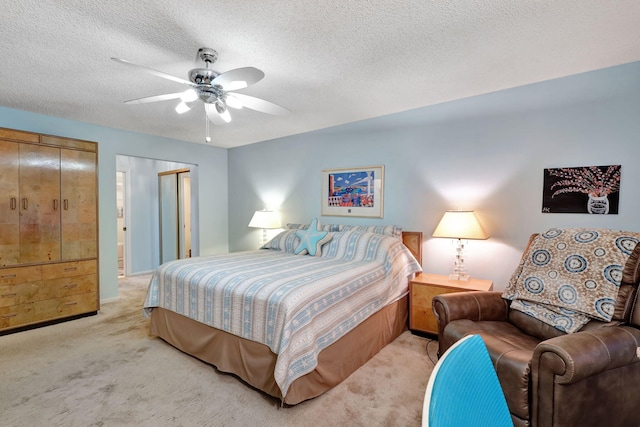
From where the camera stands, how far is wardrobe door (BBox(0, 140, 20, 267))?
2971mm

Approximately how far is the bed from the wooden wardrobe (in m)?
1.22

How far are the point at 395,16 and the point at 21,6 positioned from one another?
2080 millimetres


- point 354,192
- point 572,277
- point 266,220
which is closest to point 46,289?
point 266,220

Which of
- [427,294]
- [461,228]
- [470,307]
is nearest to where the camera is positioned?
[470,307]

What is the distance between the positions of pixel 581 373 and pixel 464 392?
1455 mm

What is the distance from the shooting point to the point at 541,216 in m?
2.78

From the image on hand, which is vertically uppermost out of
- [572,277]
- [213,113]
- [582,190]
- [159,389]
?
[213,113]

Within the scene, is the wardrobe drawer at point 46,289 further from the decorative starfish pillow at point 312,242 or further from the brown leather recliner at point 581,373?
the brown leather recliner at point 581,373

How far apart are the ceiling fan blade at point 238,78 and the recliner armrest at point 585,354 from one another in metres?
2.13

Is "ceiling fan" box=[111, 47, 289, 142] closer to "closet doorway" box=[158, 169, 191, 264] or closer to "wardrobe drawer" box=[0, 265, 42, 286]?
"wardrobe drawer" box=[0, 265, 42, 286]

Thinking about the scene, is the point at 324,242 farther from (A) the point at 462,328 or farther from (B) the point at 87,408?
(B) the point at 87,408

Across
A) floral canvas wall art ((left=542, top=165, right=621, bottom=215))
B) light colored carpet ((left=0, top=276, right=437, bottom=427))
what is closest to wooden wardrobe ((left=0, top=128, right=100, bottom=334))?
light colored carpet ((left=0, top=276, right=437, bottom=427))

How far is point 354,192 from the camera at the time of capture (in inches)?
155

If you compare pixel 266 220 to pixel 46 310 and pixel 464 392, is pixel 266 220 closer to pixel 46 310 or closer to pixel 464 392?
Answer: pixel 46 310
